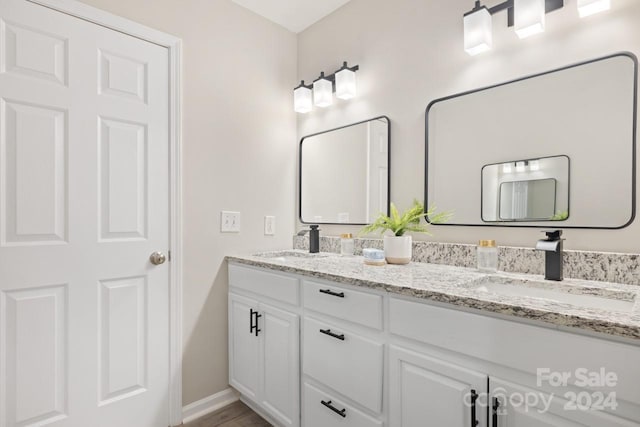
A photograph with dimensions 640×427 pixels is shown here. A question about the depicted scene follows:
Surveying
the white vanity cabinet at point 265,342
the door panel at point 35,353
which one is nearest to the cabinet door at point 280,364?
the white vanity cabinet at point 265,342

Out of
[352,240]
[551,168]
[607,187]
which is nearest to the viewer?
[607,187]

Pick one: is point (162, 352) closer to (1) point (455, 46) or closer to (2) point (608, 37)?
(1) point (455, 46)

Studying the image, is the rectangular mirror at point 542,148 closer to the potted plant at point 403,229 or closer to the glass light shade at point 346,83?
the potted plant at point 403,229

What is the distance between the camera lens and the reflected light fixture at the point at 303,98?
225 centimetres

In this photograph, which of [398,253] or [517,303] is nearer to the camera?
[517,303]

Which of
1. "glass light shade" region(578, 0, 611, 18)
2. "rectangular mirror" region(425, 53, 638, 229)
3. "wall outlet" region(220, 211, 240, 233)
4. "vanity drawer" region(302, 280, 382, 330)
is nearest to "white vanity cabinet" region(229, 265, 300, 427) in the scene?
"vanity drawer" region(302, 280, 382, 330)

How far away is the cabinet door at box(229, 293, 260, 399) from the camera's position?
1782 mm

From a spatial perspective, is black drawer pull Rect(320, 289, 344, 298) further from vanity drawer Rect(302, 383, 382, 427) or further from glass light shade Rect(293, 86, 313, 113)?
glass light shade Rect(293, 86, 313, 113)

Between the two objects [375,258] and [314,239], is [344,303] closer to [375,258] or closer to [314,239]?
[375,258]

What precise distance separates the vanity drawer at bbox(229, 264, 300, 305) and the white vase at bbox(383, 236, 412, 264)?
468 mm

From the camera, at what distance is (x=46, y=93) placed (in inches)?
56.4

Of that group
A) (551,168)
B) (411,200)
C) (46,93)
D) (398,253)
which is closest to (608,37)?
(551,168)

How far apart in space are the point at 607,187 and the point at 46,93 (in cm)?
224

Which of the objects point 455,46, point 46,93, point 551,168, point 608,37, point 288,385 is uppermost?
point 455,46
